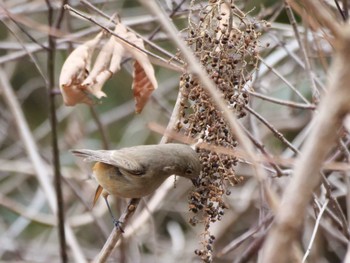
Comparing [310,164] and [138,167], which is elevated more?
[138,167]

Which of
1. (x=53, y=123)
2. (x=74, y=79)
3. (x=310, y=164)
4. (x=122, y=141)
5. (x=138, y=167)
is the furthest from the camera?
(x=122, y=141)

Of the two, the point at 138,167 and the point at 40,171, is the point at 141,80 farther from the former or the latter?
the point at 40,171

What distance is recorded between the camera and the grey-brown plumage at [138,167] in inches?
98.9

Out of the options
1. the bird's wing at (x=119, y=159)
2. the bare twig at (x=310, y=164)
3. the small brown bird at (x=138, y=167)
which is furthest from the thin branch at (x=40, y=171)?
the bare twig at (x=310, y=164)

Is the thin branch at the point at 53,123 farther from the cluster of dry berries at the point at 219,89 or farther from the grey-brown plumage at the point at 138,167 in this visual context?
the cluster of dry berries at the point at 219,89

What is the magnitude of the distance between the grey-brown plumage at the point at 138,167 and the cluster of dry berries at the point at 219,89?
0.99 feet

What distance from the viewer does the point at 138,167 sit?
2.69m

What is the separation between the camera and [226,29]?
2096 mm

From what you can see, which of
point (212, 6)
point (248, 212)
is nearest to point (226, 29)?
point (212, 6)

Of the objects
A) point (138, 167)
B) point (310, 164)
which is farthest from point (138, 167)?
point (310, 164)

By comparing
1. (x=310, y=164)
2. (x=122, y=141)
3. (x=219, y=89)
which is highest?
(x=122, y=141)

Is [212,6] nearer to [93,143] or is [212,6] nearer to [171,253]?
[171,253]

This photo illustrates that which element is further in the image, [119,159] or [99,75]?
[119,159]

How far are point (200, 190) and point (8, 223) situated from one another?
3.76 metres
